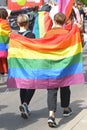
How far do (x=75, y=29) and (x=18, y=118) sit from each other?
61.9 inches

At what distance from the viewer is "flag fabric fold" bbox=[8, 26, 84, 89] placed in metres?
7.34

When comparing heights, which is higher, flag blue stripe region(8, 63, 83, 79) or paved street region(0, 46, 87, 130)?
flag blue stripe region(8, 63, 83, 79)

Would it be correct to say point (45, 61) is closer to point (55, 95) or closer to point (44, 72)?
point (44, 72)

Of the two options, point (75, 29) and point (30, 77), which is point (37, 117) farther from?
point (75, 29)

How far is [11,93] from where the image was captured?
394 inches

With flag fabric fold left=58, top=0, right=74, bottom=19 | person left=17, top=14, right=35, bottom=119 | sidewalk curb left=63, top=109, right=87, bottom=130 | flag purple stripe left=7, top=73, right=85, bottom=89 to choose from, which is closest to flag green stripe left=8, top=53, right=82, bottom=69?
flag purple stripe left=7, top=73, right=85, bottom=89

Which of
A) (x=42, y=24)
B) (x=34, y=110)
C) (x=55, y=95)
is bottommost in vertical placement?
(x=34, y=110)

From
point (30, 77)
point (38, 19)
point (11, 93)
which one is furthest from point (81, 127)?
point (38, 19)

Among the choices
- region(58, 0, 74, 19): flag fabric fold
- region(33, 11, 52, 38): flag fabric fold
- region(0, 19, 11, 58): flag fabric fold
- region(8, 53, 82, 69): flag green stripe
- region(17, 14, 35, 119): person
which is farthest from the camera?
region(33, 11, 52, 38): flag fabric fold

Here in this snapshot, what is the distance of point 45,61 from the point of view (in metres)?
7.34

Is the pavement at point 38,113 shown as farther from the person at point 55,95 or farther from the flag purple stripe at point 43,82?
the flag purple stripe at point 43,82

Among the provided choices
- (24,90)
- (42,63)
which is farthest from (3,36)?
(42,63)

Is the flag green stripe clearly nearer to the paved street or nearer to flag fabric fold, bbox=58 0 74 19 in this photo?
the paved street

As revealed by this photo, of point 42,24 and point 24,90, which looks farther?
point 42,24
